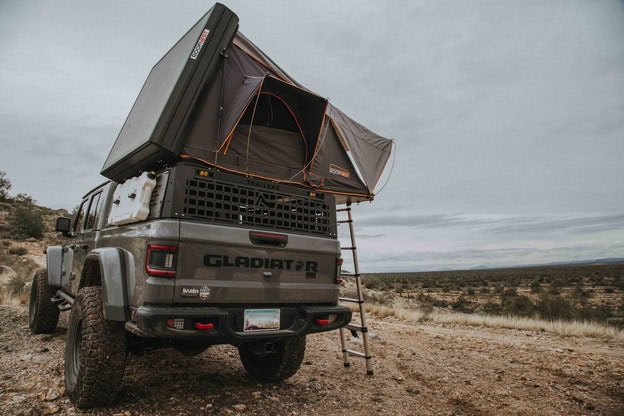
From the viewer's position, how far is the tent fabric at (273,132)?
407 cm

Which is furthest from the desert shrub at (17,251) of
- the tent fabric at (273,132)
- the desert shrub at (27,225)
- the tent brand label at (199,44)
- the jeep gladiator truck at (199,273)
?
the tent brand label at (199,44)

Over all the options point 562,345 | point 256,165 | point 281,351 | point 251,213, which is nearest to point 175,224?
point 251,213

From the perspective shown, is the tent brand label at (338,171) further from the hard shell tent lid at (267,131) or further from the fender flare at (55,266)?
the fender flare at (55,266)

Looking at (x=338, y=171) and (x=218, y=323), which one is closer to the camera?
(x=218, y=323)

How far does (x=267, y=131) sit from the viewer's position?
184 inches

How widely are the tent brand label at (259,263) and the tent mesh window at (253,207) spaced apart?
33 cm

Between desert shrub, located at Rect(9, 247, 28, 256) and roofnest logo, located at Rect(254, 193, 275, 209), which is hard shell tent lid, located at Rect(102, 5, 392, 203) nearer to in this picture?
roofnest logo, located at Rect(254, 193, 275, 209)

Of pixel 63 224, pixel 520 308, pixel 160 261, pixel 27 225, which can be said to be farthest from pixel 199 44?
pixel 27 225

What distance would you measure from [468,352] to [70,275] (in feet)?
20.1

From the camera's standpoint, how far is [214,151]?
402 cm

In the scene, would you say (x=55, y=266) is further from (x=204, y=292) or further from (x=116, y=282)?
(x=204, y=292)

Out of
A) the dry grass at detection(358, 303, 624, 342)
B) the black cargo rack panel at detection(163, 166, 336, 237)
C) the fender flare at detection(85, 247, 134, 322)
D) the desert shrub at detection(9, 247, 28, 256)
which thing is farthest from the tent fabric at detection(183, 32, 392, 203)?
the desert shrub at detection(9, 247, 28, 256)

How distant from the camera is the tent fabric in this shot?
160 inches

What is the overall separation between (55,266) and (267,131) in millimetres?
3998
